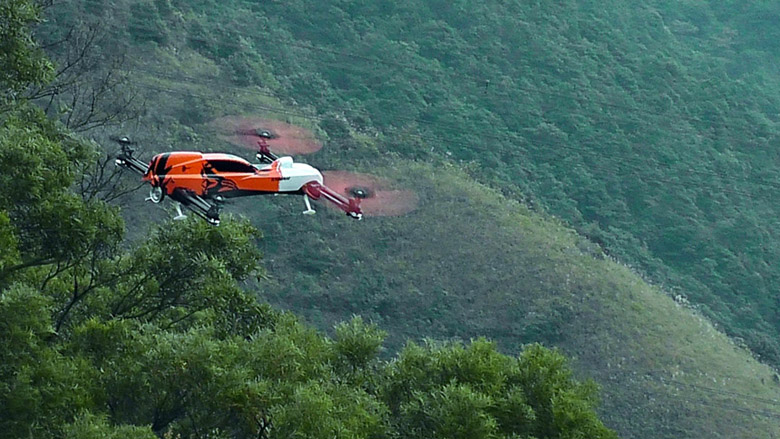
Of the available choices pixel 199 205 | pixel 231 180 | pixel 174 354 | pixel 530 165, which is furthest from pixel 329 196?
pixel 530 165

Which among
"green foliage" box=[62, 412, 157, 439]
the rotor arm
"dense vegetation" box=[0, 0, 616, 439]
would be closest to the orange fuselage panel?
the rotor arm

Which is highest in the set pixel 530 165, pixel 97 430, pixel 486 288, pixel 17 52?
pixel 17 52

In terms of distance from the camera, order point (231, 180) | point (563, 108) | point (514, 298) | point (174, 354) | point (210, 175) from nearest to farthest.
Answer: point (210, 175)
point (231, 180)
point (174, 354)
point (514, 298)
point (563, 108)

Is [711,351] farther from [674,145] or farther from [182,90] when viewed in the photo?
[182,90]

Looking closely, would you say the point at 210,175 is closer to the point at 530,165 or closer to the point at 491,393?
the point at 491,393

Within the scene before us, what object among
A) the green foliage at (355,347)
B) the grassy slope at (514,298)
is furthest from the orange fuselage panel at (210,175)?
the grassy slope at (514,298)
